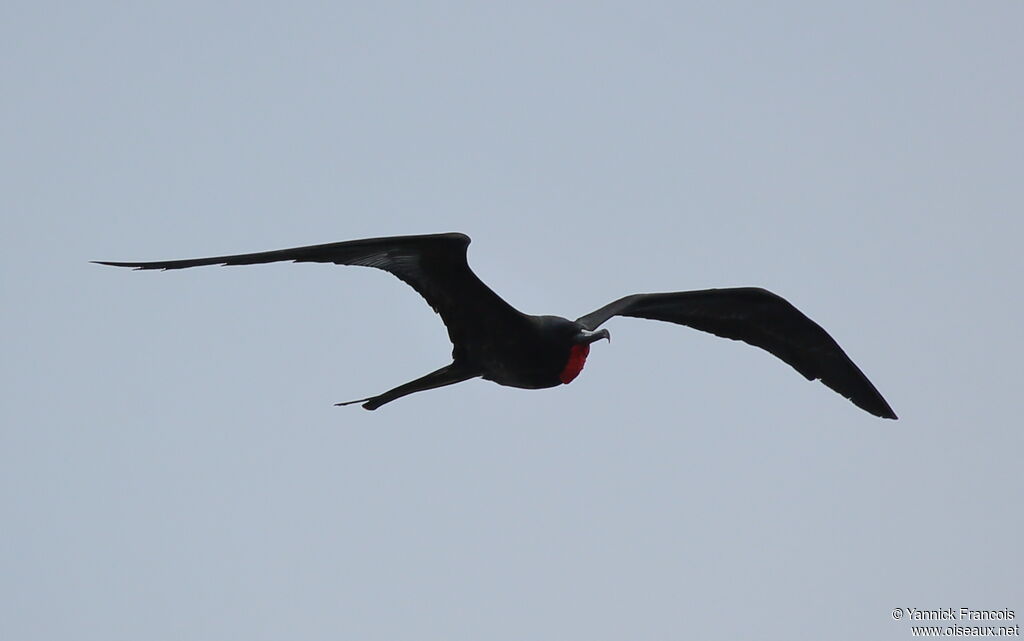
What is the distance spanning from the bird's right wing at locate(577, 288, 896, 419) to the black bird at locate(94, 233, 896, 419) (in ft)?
0.04

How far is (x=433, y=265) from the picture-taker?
827cm

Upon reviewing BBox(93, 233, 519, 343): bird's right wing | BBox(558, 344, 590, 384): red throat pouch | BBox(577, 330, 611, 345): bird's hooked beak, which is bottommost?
BBox(558, 344, 590, 384): red throat pouch

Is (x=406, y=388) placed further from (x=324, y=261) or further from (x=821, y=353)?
(x=821, y=353)

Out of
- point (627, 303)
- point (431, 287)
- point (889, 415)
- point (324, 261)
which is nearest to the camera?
point (324, 261)

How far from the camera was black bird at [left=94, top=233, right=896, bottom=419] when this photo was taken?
7.67 m

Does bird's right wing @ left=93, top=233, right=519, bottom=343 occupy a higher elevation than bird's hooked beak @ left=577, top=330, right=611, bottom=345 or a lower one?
higher

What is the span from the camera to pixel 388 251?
25.7 ft

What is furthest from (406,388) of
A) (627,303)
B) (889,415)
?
(889,415)

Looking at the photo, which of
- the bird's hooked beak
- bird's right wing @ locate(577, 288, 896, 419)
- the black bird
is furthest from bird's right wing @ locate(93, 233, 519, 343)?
bird's right wing @ locate(577, 288, 896, 419)

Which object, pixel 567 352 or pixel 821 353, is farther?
pixel 821 353

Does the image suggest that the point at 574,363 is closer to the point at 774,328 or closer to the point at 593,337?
the point at 593,337

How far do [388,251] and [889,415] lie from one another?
4.80m

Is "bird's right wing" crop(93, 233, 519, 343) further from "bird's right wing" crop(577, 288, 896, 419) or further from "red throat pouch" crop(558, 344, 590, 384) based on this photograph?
"bird's right wing" crop(577, 288, 896, 419)

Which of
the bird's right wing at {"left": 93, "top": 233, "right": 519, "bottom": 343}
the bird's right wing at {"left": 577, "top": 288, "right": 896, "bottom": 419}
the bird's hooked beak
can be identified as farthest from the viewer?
the bird's right wing at {"left": 577, "top": 288, "right": 896, "bottom": 419}
